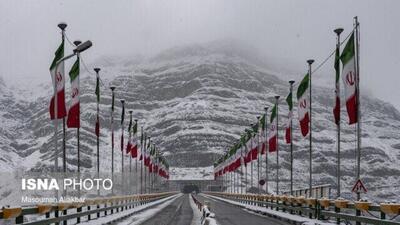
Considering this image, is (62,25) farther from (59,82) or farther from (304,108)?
(304,108)

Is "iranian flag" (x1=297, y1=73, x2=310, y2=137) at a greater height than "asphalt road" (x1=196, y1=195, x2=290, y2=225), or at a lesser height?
greater

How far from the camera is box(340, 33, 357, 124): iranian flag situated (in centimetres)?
2773

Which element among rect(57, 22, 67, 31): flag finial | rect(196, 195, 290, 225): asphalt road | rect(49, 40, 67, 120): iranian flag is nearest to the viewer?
rect(49, 40, 67, 120): iranian flag

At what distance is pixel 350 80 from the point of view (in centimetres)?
2819

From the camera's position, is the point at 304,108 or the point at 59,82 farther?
the point at 304,108

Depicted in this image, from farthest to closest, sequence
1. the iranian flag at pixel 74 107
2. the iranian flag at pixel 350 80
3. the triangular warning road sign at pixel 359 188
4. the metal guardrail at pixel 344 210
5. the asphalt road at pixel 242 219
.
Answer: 1. the iranian flag at pixel 74 107
2. the asphalt road at pixel 242 219
3. the iranian flag at pixel 350 80
4. the triangular warning road sign at pixel 359 188
5. the metal guardrail at pixel 344 210

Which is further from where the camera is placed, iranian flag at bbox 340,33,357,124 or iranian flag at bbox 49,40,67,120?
iranian flag at bbox 340,33,357,124

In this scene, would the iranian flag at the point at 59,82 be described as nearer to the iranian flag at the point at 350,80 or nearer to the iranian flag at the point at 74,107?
the iranian flag at the point at 74,107

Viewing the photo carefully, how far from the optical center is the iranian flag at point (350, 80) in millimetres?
27734

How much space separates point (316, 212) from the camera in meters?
27.2

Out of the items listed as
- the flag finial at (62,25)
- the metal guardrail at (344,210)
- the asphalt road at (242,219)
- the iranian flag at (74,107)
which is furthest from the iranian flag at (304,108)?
the flag finial at (62,25)

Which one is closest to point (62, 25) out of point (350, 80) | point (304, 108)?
point (350, 80)

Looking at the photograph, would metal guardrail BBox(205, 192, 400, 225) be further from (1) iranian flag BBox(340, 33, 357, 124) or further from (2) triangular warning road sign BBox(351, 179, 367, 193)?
(1) iranian flag BBox(340, 33, 357, 124)

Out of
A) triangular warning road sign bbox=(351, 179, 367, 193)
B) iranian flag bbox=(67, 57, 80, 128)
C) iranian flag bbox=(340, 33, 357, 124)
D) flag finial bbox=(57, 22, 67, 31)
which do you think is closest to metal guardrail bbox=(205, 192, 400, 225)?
triangular warning road sign bbox=(351, 179, 367, 193)
